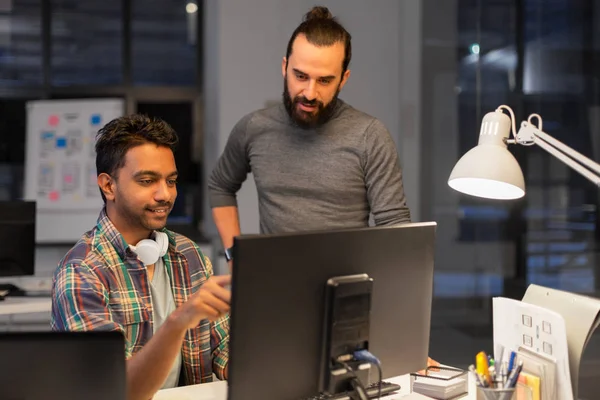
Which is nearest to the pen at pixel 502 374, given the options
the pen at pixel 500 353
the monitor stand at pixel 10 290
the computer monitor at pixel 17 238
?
the pen at pixel 500 353

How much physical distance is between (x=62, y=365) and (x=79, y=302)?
0.46 meters

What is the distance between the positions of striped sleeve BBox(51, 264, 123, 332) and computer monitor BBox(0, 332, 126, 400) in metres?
0.40

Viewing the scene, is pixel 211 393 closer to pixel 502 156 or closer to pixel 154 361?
pixel 154 361

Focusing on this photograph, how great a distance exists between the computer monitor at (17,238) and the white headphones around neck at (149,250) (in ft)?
5.72

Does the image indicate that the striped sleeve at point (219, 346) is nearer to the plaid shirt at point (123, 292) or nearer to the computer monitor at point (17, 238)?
the plaid shirt at point (123, 292)

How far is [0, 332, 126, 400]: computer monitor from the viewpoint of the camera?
106 centimetres

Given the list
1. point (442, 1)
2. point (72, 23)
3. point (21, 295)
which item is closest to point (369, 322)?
point (21, 295)

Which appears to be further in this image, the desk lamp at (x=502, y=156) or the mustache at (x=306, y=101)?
the mustache at (x=306, y=101)

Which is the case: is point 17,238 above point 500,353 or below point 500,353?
above

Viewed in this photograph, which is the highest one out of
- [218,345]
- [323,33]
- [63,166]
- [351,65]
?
[351,65]

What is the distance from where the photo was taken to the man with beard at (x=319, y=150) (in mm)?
2084

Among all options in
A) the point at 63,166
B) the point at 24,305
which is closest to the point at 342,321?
the point at 24,305

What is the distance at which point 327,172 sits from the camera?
2205mm

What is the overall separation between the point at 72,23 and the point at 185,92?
1096 millimetres
